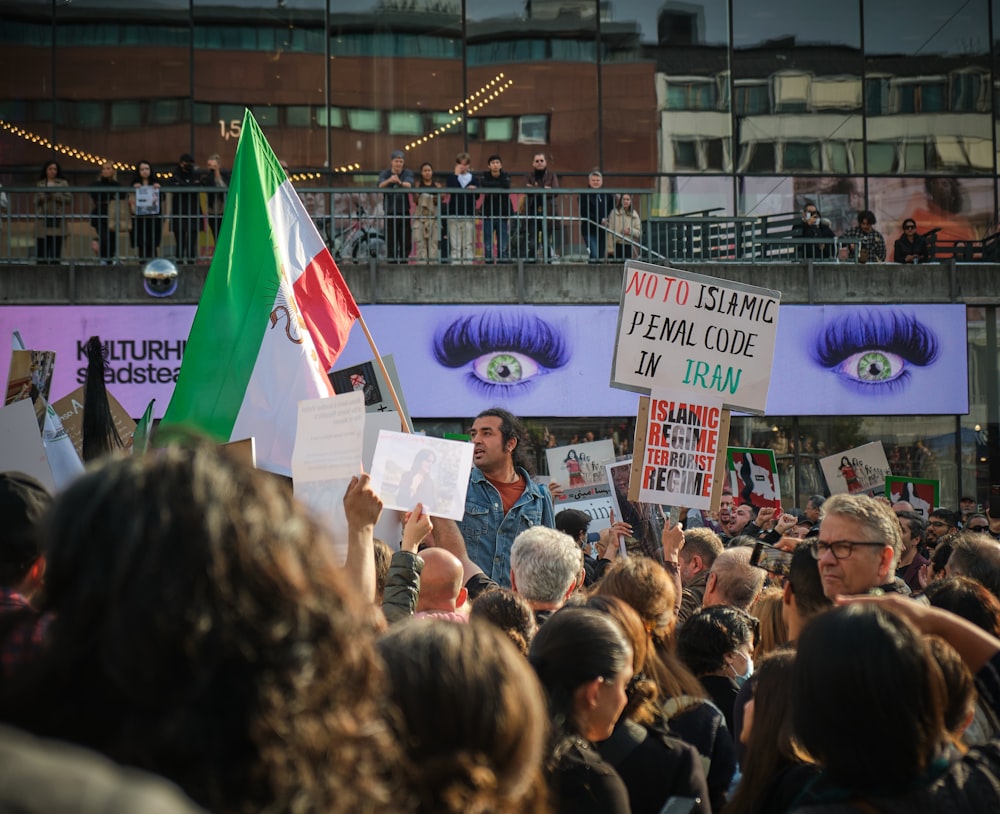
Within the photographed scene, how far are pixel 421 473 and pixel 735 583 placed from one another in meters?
1.47

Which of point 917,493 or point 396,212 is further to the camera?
point 396,212

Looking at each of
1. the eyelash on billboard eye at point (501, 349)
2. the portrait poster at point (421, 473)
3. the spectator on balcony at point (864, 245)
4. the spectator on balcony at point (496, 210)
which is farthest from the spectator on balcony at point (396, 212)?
the portrait poster at point (421, 473)

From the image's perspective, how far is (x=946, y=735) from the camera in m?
2.54

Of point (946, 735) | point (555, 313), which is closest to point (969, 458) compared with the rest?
point (555, 313)

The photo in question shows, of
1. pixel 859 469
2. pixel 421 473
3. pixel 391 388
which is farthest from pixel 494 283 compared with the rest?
pixel 421 473

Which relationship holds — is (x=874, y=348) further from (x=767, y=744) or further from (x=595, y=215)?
(x=767, y=744)

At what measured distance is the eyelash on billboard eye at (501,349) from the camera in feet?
58.1

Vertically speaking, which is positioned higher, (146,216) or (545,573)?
(146,216)

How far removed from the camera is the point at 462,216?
60.6 feet

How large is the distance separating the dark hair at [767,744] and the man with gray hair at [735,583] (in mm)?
2216

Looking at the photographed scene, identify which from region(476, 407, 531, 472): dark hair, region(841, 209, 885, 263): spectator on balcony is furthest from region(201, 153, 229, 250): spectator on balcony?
region(476, 407, 531, 472): dark hair

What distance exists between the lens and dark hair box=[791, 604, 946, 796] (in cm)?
240

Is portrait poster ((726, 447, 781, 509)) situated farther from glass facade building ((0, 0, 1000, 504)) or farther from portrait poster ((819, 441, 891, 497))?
glass facade building ((0, 0, 1000, 504))

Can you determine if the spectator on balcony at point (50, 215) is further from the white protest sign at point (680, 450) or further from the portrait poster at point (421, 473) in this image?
the portrait poster at point (421, 473)
